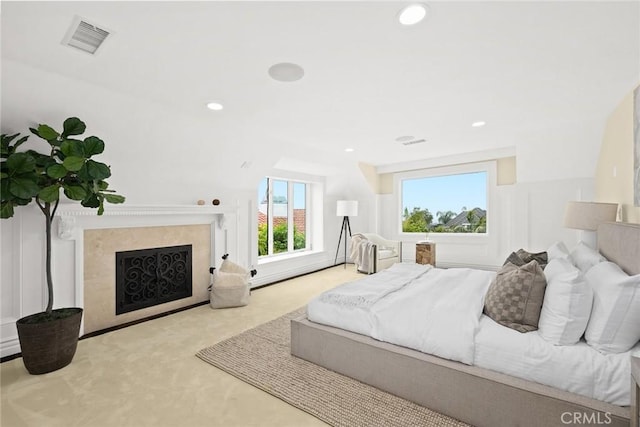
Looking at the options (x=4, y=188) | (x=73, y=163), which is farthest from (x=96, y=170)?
(x=4, y=188)

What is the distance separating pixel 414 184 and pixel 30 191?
19.5 feet

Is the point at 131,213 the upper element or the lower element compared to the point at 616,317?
upper

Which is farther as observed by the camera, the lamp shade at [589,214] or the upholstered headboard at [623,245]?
the lamp shade at [589,214]

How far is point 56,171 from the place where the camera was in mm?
2223

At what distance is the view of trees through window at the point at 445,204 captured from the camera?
5590 millimetres

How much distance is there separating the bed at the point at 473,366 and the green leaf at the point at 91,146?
7.12ft

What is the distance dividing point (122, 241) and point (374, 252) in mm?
3915

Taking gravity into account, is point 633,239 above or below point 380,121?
below

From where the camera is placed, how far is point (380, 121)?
138 inches

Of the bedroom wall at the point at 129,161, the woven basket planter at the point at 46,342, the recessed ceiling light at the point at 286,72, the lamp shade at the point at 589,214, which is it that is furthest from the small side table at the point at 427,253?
the woven basket planter at the point at 46,342

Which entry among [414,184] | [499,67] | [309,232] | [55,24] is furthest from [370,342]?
[414,184]

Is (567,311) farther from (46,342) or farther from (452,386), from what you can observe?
(46,342)

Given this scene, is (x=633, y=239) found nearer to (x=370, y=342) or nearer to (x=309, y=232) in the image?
(x=370, y=342)

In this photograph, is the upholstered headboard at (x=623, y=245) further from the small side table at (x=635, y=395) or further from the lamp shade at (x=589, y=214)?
Answer: the small side table at (x=635, y=395)
